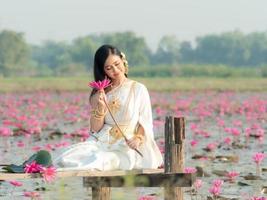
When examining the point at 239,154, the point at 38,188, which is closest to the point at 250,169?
the point at 239,154

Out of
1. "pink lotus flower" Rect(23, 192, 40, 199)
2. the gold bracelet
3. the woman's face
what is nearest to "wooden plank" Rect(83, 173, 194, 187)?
the gold bracelet

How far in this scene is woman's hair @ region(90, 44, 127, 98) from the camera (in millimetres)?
7254

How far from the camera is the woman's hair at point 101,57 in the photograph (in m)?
7.25

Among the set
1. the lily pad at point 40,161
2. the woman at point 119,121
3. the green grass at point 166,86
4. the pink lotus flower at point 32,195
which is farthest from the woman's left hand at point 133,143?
the green grass at point 166,86

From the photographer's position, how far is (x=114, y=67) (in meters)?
7.28

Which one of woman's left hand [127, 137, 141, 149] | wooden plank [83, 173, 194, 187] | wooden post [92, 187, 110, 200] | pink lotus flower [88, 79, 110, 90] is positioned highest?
pink lotus flower [88, 79, 110, 90]

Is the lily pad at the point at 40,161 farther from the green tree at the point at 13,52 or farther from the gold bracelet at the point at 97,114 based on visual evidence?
the green tree at the point at 13,52

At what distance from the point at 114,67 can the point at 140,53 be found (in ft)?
383

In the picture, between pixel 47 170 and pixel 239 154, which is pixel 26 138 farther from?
pixel 47 170

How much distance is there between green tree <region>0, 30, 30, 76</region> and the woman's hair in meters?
97.1

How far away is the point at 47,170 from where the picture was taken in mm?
6457

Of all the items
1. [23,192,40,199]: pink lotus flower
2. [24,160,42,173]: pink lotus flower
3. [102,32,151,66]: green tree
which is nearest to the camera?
[24,160,42,173]: pink lotus flower

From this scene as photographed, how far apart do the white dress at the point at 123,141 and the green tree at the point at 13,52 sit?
9709 centimetres

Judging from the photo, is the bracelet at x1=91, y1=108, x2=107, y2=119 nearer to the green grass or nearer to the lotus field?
the lotus field
